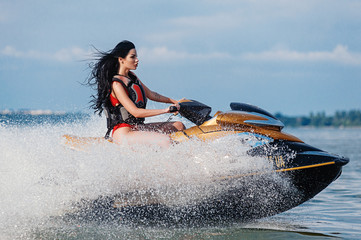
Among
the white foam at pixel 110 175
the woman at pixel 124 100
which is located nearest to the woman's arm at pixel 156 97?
the woman at pixel 124 100

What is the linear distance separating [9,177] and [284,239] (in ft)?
8.75

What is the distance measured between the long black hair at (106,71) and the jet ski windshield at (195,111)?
73 centimetres

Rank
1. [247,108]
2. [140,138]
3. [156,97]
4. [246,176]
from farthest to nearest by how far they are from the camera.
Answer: [156,97] → [247,108] → [140,138] → [246,176]

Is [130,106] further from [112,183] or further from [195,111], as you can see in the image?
[112,183]

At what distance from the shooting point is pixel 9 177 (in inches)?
172

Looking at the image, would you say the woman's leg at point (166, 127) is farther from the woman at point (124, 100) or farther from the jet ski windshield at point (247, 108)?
the jet ski windshield at point (247, 108)

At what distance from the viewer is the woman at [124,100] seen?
4.24 metres

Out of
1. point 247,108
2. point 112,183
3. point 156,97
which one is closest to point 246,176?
point 247,108

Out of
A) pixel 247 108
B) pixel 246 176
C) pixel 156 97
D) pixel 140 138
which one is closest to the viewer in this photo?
pixel 246 176

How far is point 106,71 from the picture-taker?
4406 millimetres

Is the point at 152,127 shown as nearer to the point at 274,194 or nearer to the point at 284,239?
the point at 274,194

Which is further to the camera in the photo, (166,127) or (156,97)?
(156,97)

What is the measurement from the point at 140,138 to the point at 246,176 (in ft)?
3.42

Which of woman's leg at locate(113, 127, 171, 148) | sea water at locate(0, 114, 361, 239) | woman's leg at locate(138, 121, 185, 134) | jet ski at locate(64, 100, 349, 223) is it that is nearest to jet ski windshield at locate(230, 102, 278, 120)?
jet ski at locate(64, 100, 349, 223)
